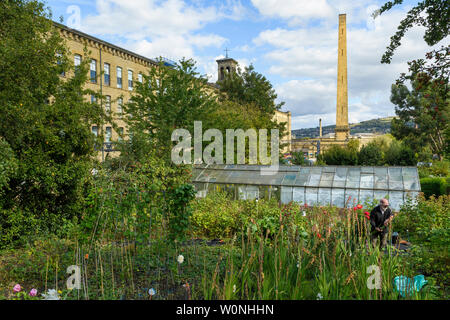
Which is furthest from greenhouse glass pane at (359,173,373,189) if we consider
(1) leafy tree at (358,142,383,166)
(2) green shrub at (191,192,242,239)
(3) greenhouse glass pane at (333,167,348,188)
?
(1) leafy tree at (358,142,383,166)

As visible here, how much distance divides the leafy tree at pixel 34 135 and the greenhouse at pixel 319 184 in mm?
5973

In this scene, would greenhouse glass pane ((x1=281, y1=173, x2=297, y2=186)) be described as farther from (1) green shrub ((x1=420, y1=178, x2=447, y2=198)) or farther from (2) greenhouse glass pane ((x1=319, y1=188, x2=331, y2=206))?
(1) green shrub ((x1=420, y1=178, x2=447, y2=198))

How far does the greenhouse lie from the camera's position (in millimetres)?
12461

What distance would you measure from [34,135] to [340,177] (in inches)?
441

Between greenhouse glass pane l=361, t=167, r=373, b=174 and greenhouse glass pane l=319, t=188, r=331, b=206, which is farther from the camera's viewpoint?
greenhouse glass pane l=361, t=167, r=373, b=174

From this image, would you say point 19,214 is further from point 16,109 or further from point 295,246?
point 295,246

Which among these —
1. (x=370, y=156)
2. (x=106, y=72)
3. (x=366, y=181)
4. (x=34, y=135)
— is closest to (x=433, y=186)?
(x=366, y=181)

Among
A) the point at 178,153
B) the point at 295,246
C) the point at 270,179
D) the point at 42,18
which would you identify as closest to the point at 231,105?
the point at 178,153

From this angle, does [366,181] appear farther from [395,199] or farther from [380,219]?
[380,219]

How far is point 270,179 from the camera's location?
1405 centimetres

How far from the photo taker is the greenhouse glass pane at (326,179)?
13.3 metres

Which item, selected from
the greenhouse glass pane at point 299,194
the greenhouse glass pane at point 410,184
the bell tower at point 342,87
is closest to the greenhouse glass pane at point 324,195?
the greenhouse glass pane at point 299,194

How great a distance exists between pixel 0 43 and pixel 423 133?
142ft

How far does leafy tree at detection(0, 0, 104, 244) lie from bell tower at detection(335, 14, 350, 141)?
52444 millimetres
